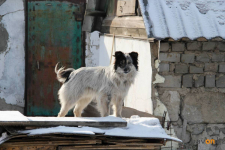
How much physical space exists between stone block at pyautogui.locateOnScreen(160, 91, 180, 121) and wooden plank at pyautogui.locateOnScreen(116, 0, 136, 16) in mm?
1786

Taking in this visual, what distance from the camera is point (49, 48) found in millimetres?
9773

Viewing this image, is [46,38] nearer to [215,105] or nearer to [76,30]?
[76,30]

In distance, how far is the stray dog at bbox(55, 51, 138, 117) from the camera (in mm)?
5551

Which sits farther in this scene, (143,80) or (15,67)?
(15,67)

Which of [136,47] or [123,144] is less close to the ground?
[136,47]

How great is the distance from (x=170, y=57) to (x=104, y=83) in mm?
1203

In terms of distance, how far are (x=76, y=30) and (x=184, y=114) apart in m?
4.50

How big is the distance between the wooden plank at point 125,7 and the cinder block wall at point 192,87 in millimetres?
1245

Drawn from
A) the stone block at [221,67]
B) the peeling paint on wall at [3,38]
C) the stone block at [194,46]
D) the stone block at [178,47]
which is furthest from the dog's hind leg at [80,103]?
the peeling paint on wall at [3,38]

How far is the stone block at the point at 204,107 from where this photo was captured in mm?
6301

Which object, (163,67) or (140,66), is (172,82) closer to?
(163,67)

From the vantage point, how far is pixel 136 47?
23.0 feet

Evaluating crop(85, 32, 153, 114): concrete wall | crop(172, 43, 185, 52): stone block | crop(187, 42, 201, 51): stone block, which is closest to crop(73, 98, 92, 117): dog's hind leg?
crop(85, 32, 153, 114): concrete wall

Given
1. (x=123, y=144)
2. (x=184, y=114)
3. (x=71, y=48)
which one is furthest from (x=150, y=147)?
(x=71, y=48)
